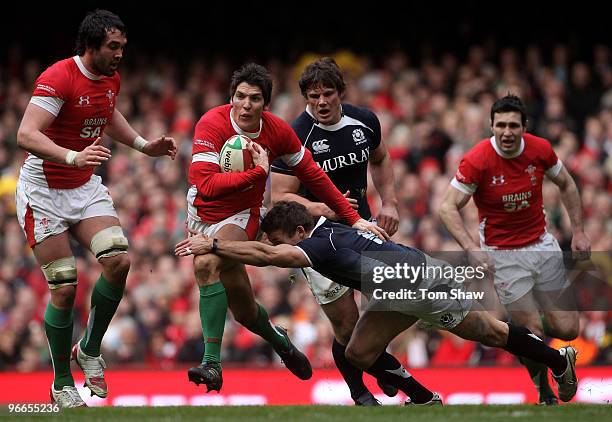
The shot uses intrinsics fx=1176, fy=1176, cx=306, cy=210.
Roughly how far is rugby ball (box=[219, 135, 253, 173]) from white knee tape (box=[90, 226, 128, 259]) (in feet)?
2.98

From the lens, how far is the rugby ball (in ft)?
27.5

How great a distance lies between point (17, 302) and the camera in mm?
14766

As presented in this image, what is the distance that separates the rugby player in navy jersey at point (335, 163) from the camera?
30.2 feet

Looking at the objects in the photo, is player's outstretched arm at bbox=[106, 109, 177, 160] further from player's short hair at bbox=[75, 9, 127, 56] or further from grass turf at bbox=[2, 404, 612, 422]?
grass turf at bbox=[2, 404, 612, 422]

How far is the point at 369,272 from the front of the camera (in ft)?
27.6

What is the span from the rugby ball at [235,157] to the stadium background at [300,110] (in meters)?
3.93

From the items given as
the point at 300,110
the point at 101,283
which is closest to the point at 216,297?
the point at 101,283

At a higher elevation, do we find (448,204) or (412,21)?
(412,21)

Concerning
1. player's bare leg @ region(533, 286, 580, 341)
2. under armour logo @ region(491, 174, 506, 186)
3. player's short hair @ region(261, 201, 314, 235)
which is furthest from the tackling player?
player's bare leg @ region(533, 286, 580, 341)

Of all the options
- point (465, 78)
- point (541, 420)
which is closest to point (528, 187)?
point (541, 420)

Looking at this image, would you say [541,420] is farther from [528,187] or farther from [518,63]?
[518,63]

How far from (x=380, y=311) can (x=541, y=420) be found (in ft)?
5.64

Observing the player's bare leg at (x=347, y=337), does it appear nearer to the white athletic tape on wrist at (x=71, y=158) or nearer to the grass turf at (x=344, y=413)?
the grass turf at (x=344, y=413)

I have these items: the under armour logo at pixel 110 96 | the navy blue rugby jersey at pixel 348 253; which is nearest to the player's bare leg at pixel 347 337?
the navy blue rugby jersey at pixel 348 253
